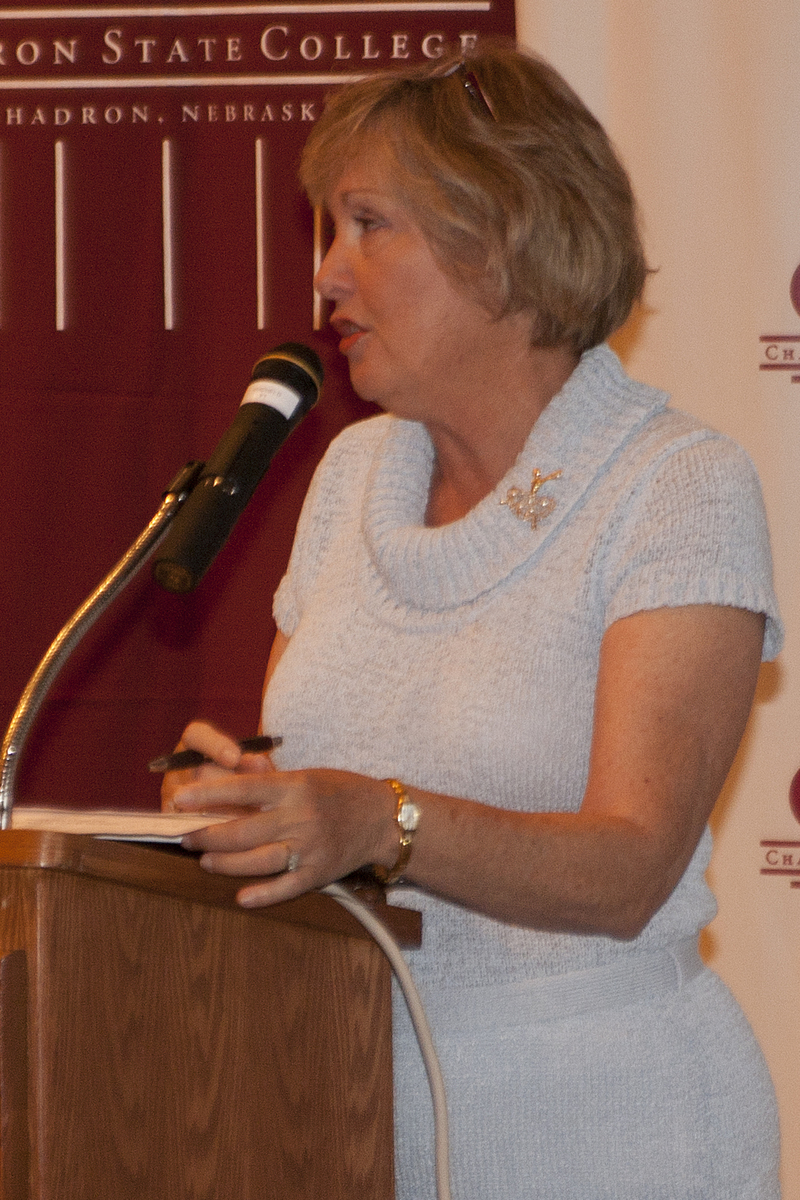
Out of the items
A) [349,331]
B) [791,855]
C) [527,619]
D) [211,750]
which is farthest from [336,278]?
[791,855]

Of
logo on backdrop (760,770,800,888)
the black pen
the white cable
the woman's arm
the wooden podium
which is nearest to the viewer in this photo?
the wooden podium

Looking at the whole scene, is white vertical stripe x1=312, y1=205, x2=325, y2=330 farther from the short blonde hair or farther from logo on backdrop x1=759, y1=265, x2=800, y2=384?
the short blonde hair

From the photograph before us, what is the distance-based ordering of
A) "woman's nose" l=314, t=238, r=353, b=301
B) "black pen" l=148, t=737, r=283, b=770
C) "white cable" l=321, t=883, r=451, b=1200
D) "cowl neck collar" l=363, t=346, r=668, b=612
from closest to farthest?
"white cable" l=321, t=883, r=451, b=1200 < "black pen" l=148, t=737, r=283, b=770 < "cowl neck collar" l=363, t=346, r=668, b=612 < "woman's nose" l=314, t=238, r=353, b=301

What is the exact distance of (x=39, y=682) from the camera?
1031mm

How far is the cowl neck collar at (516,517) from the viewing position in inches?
54.3

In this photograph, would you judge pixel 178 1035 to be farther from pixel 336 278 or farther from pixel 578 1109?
pixel 336 278

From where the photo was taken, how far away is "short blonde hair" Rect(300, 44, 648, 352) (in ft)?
4.81

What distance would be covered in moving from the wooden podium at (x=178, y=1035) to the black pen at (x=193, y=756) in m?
Answer: 0.22

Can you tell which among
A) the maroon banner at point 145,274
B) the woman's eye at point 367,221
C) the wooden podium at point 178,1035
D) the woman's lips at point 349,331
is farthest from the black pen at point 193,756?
the maroon banner at point 145,274

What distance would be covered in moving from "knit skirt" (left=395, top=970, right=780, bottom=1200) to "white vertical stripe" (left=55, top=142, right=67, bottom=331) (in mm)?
1494

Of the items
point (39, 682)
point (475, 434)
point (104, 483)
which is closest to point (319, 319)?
point (104, 483)

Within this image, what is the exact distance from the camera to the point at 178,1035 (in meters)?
0.90

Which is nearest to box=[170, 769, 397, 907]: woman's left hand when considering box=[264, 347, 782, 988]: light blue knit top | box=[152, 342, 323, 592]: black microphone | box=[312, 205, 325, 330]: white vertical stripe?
box=[152, 342, 323, 592]: black microphone

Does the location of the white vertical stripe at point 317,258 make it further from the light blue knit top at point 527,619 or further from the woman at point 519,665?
the light blue knit top at point 527,619
